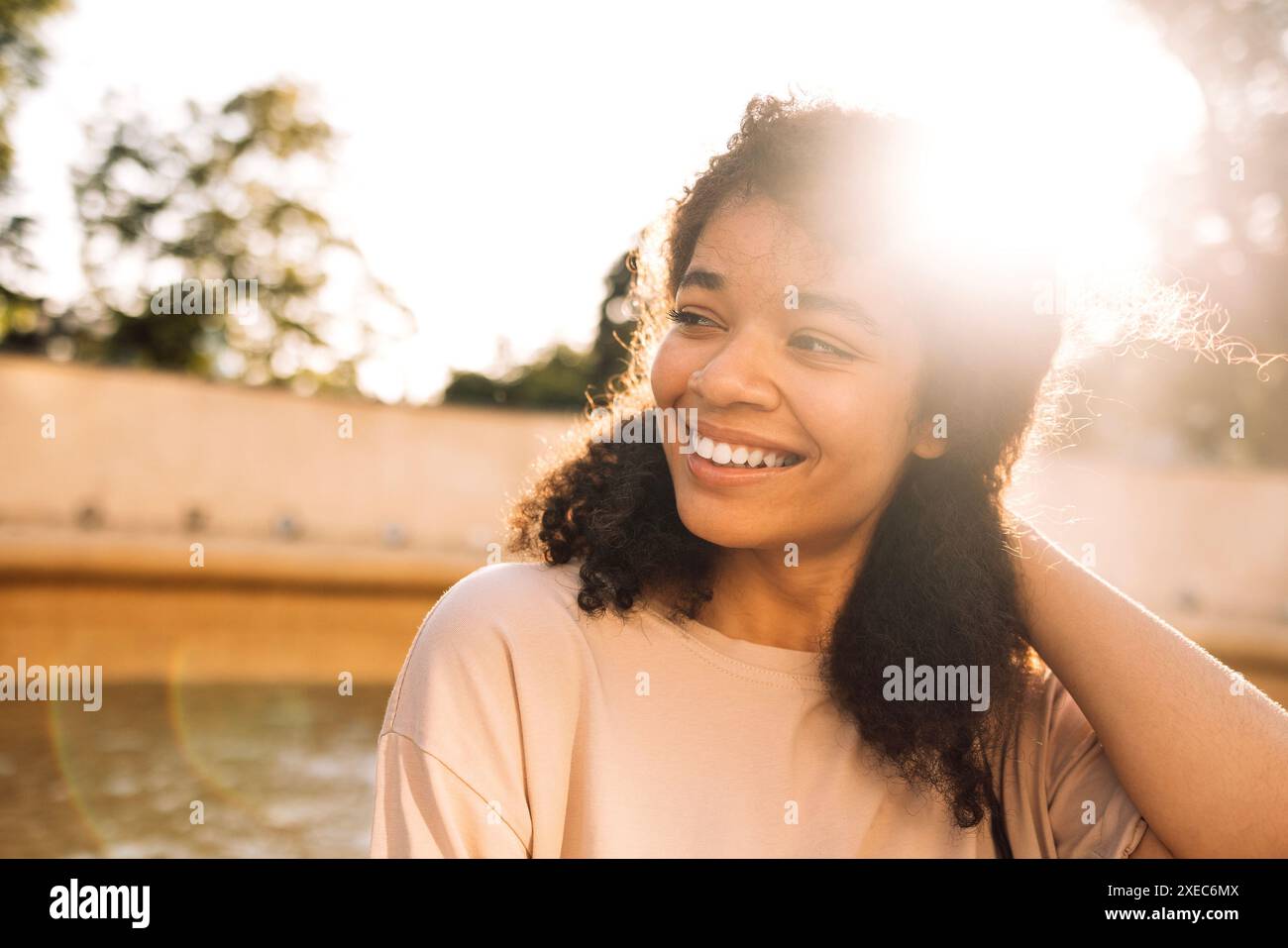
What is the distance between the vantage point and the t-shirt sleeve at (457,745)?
1.39 metres

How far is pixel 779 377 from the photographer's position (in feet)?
5.27

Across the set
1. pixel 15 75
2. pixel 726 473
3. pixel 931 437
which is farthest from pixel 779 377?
pixel 15 75

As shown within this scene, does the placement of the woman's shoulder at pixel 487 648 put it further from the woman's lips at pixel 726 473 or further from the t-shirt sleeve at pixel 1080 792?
the t-shirt sleeve at pixel 1080 792

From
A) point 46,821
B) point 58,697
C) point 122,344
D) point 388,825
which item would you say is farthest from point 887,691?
point 122,344

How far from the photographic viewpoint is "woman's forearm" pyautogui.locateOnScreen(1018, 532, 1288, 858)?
158cm

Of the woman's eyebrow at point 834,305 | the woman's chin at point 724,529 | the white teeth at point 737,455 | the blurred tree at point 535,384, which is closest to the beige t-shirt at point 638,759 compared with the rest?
the woman's chin at point 724,529

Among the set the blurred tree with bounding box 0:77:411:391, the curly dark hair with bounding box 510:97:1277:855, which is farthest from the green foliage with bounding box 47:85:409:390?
the curly dark hair with bounding box 510:97:1277:855

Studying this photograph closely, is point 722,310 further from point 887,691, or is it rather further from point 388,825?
point 388,825

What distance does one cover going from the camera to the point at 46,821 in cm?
482

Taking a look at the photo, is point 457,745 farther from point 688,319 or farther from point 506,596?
point 688,319

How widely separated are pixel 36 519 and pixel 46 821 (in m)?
7.61

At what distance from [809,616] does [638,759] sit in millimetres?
417

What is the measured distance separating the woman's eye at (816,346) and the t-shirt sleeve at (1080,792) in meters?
0.73

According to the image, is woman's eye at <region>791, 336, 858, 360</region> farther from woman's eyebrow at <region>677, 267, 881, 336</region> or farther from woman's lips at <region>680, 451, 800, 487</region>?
woman's lips at <region>680, 451, 800, 487</region>
